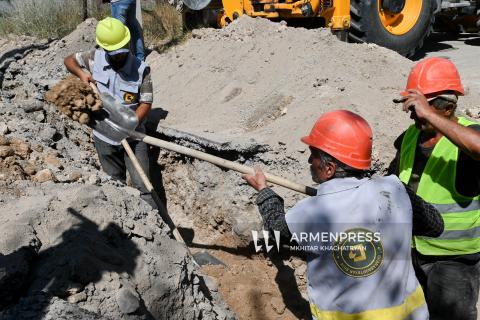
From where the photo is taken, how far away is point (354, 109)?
15.5 feet

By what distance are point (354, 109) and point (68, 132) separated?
2.90 meters

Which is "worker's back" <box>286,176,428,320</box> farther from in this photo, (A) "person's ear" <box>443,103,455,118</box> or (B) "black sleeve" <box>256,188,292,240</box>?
(A) "person's ear" <box>443,103,455,118</box>

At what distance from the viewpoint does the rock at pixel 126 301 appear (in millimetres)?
2469

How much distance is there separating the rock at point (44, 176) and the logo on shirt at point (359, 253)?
217cm

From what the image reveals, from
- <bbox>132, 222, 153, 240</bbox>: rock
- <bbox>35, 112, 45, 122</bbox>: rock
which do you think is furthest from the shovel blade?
<bbox>132, 222, 153, 240</bbox>: rock

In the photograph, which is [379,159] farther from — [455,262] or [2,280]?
[2,280]

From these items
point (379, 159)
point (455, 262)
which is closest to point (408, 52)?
point (379, 159)

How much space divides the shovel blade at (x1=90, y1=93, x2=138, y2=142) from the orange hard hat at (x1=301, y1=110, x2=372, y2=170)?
7.58 ft

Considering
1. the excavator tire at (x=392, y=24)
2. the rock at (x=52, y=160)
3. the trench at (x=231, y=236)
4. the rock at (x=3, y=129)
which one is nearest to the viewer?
the rock at (x=52, y=160)

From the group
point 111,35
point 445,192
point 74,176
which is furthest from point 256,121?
point 445,192

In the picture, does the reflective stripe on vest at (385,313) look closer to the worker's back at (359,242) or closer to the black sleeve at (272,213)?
the worker's back at (359,242)

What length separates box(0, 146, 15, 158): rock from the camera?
3.55 metres

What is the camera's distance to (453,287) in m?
2.60

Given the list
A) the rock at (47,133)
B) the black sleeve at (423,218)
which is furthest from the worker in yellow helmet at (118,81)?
the black sleeve at (423,218)
